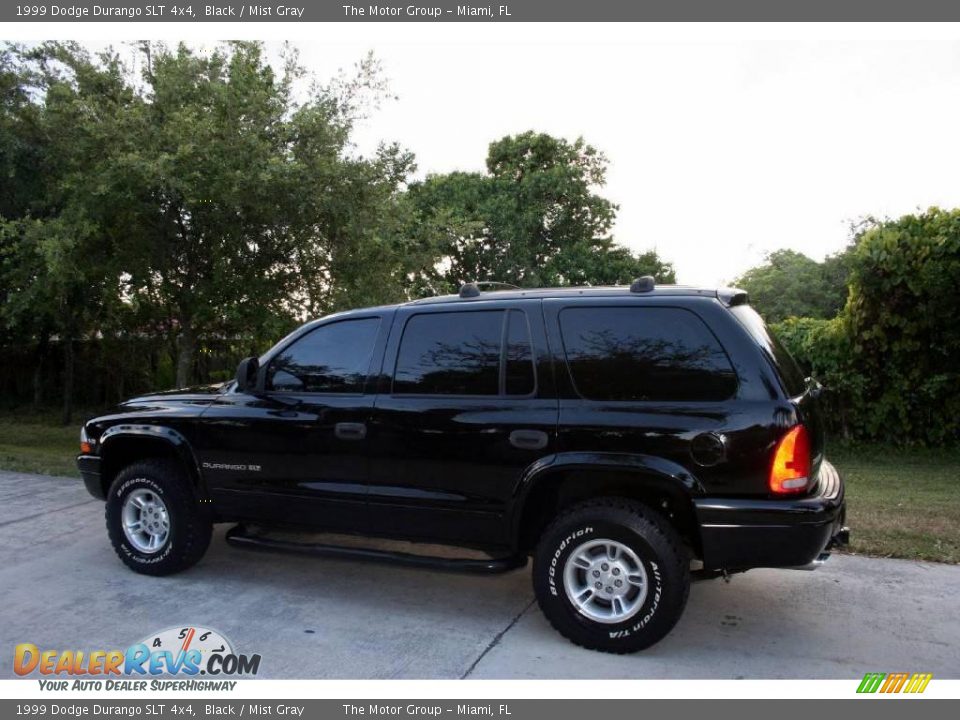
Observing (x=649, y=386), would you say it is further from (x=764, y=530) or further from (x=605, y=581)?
(x=605, y=581)

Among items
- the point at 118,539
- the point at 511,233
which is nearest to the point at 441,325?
the point at 118,539

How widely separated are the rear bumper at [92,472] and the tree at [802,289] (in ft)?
100.0

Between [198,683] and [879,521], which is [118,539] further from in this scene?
[879,521]

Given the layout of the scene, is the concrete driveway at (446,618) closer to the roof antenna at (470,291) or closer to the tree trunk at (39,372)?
the roof antenna at (470,291)

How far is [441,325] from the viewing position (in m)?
4.83

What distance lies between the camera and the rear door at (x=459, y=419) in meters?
4.43

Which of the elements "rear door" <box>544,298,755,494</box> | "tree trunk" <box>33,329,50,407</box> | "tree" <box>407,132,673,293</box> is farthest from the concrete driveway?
"tree" <box>407,132,673,293</box>

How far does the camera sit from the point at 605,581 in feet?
13.7

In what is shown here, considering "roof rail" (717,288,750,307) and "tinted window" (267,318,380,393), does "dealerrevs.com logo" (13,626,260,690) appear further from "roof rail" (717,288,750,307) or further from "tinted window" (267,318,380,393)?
"roof rail" (717,288,750,307)

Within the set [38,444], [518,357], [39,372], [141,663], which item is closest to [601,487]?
[518,357]

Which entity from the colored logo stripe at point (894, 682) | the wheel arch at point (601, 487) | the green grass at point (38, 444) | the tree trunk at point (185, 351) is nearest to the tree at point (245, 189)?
the tree trunk at point (185, 351)

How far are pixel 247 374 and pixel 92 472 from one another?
1.55 meters

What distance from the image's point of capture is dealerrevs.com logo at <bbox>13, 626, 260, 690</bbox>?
3.92 m

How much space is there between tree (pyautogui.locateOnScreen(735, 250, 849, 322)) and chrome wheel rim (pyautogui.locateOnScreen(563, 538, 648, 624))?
30.6 m
